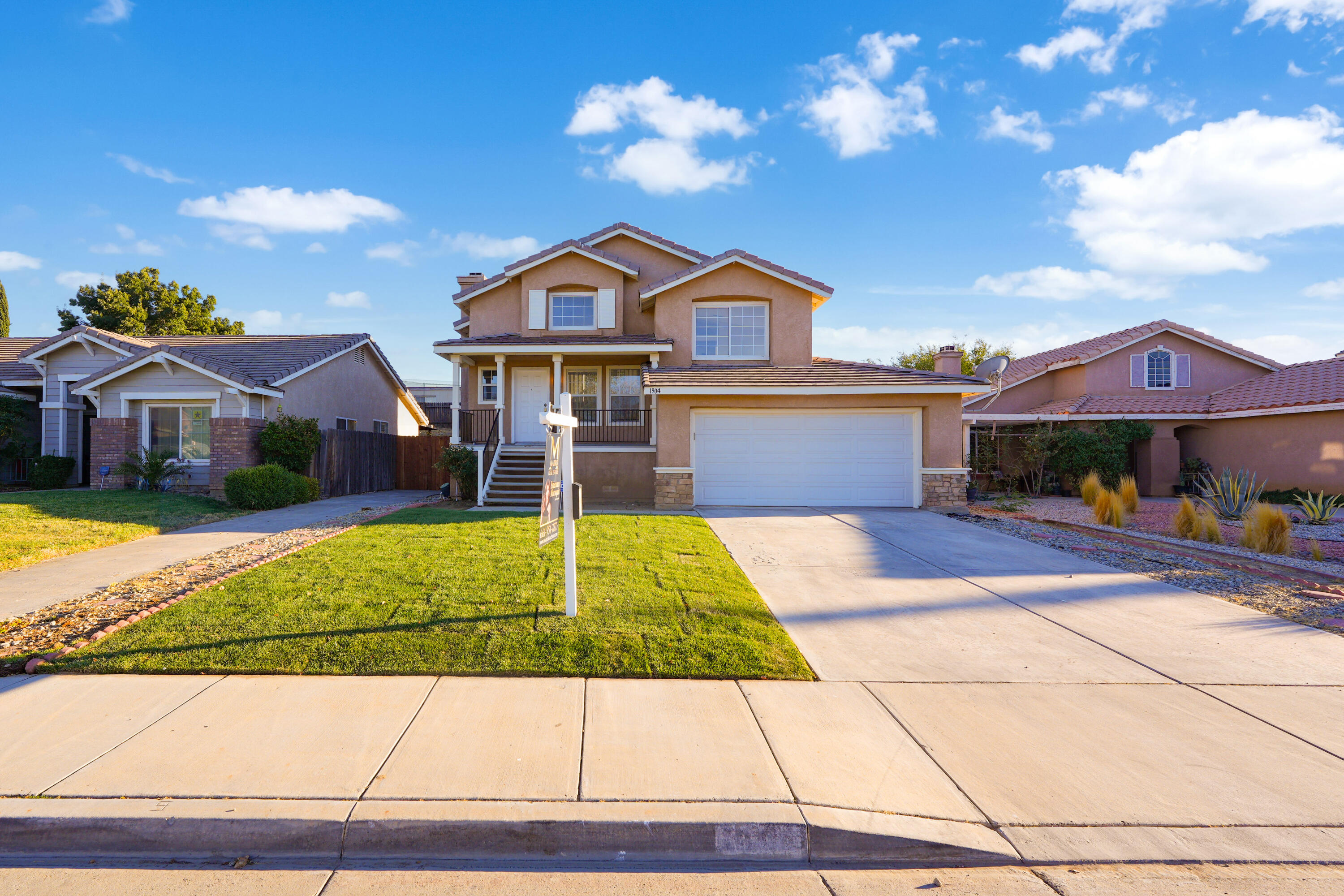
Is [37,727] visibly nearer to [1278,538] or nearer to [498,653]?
[498,653]

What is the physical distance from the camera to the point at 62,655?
4.95m

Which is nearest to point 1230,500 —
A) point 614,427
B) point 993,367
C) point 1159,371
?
point 993,367

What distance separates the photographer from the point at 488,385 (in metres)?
19.1

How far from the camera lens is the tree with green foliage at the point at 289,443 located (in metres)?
16.3

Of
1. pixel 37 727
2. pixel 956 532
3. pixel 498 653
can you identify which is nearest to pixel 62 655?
pixel 37 727

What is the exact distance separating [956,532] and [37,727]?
11.7 meters

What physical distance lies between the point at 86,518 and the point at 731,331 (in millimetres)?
14009

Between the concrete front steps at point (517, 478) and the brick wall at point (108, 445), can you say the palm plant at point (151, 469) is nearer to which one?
the brick wall at point (108, 445)

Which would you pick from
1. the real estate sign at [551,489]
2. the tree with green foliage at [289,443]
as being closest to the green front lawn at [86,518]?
the tree with green foliage at [289,443]

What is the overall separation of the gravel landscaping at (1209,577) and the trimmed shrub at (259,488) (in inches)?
596

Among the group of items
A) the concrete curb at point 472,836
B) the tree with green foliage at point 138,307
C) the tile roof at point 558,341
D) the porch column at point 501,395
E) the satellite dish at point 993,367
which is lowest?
the concrete curb at point 472,836

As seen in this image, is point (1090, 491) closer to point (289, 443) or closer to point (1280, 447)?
point (1280, 447)

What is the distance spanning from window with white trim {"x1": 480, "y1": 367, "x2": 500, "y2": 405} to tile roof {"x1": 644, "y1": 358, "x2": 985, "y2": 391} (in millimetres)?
5393

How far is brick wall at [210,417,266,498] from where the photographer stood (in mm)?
15711
